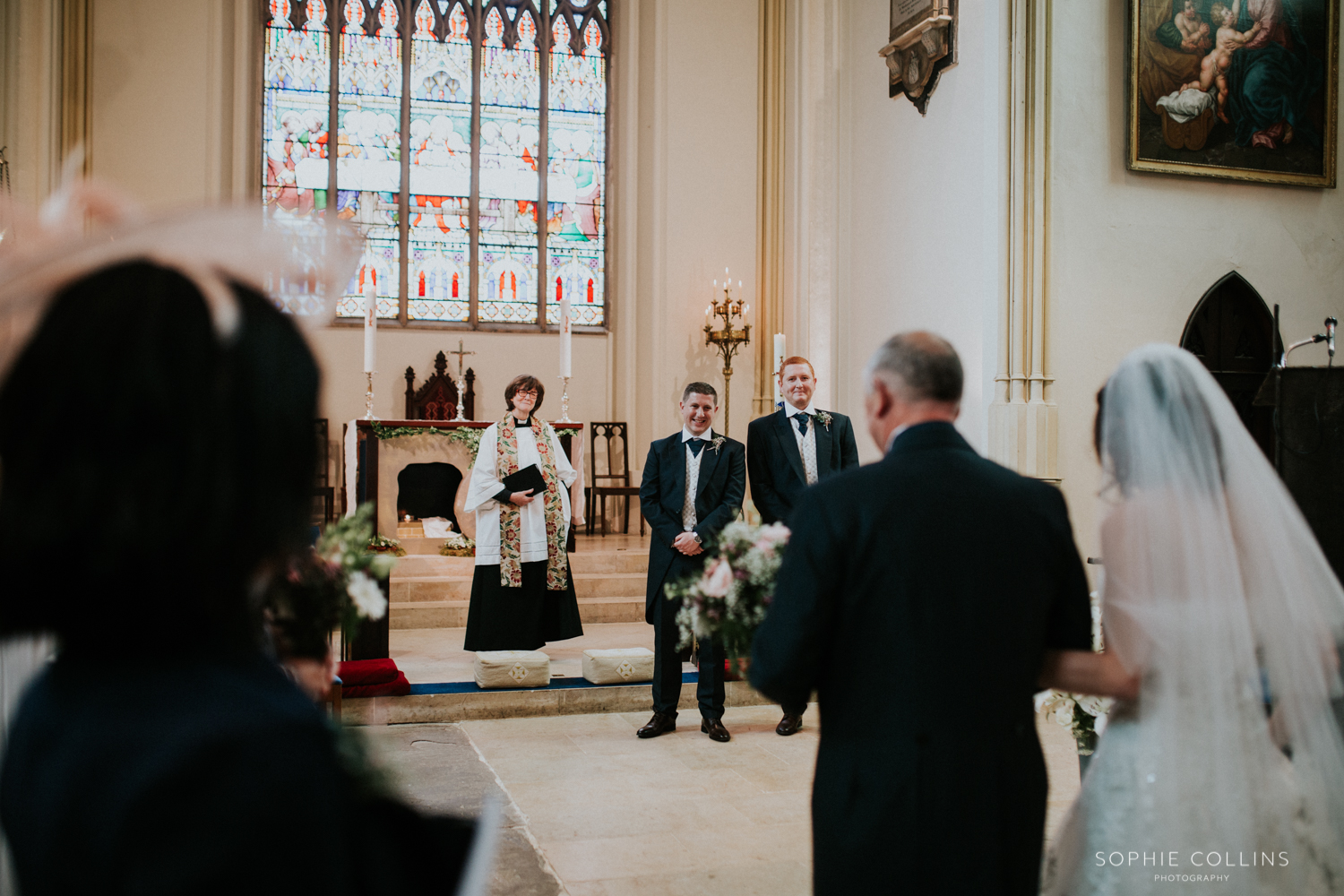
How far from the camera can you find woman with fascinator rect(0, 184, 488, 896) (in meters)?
0.56

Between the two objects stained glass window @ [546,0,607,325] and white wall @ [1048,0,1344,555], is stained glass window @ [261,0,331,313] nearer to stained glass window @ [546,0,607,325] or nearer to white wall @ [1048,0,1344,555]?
stained glass window @ [546,0,607,325]

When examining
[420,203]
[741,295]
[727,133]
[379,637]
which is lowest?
[379,637]

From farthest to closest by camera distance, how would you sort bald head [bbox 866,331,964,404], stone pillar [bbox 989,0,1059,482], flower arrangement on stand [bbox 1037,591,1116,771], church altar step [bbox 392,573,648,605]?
church altar step [bbox 392,573,648,605] < stone pillar [bbox 989,0,1059,482] < flower arrangement on stand [bbox 1037,591,1116,771] < bald head [bbox 866,331,964,404]

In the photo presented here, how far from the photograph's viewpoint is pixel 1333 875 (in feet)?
5.81

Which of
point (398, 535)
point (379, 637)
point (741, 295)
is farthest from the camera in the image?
point (741, 295)

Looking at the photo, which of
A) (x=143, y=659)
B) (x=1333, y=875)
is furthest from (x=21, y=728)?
(x=1333, y=875)

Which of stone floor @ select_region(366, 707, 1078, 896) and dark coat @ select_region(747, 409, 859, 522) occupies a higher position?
dark coat @ select_region(747, 409, 859, 522)

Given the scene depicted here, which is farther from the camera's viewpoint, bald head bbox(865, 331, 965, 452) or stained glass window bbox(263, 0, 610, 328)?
stained glass window bbox(263, 0, 610, 328)

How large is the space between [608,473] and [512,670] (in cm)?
549

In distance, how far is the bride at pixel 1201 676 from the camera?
1773mm

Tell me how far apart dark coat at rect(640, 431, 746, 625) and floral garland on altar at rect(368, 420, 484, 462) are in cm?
286

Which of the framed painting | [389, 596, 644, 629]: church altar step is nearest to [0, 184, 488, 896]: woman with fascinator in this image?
[389, 596, 644, 629]: church altar step

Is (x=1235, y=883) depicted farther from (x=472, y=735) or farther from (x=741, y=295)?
(x=741, y=295)

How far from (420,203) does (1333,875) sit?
33.8 ft
